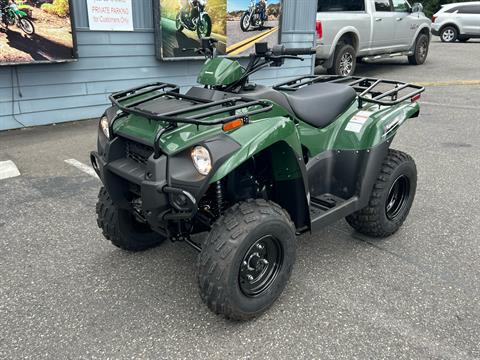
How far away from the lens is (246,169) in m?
2.85

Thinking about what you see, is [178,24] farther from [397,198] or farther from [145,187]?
[145,187]

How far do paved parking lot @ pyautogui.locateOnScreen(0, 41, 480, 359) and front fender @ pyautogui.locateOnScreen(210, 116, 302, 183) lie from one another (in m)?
0.95

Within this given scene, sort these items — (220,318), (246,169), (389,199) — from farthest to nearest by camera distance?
(389,199), (246,169), (220,318)

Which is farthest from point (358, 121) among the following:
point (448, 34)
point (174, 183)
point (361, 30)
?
point (448, 34)

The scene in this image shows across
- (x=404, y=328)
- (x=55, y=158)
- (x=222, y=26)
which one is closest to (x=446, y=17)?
(x=222, y=26)

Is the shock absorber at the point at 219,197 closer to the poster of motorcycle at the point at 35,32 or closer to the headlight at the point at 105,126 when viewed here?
the headlight at the point at 105,126

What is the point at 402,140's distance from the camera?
6.63 metres

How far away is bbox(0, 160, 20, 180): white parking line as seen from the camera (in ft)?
16.6

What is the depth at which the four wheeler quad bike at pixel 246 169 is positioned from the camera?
234 centimetres

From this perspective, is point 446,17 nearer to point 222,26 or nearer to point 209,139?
point 222,26

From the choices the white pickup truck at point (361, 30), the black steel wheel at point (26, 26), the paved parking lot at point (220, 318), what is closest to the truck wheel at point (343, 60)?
the white pickup truck at point (361, 30)

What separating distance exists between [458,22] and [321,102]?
19.7 meters

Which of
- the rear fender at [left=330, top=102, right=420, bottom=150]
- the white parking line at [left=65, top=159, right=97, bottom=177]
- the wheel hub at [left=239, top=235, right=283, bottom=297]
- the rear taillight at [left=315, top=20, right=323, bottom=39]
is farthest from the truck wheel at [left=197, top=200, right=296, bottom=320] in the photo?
the rear taillight at [left=315, top=20, right=323, bottom=39]

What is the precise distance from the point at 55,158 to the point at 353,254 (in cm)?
400
